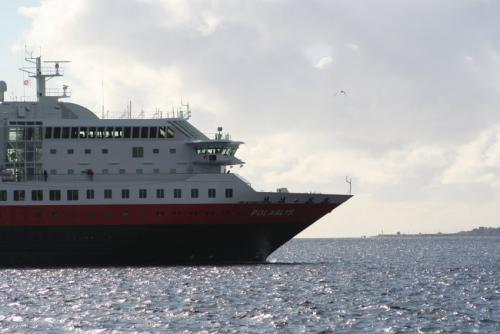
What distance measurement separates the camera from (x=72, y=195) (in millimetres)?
60469

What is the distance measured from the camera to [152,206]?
60.2m

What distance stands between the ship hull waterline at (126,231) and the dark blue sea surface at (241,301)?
40.0 inches

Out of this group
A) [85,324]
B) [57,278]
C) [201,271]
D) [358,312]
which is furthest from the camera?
[201,271]

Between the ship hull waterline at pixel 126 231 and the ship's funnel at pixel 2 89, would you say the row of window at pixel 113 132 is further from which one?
the ship's funnel at pixel 2 89

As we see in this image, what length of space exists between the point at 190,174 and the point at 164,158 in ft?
5.96

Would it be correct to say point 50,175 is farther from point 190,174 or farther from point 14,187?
point 190,174

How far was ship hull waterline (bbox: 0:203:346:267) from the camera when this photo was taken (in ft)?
198

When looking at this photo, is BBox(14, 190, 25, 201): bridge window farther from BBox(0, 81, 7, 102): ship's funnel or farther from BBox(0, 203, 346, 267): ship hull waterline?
BBox(0, 81, 7, 102): ship's funnel

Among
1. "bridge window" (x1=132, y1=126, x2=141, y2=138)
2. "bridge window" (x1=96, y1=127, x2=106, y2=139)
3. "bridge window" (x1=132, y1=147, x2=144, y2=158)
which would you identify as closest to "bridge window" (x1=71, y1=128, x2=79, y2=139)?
"bridge window" (x1=96, y1=127, x2=106, y2=139)

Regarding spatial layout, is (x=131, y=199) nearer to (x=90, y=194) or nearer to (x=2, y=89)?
(x=90, y=194)

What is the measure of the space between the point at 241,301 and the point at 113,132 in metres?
22.3

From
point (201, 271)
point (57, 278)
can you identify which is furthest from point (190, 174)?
point (57, 278)

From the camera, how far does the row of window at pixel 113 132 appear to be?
6288 centimetres

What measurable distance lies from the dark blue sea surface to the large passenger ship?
1228 mm
